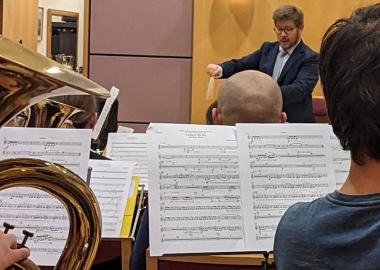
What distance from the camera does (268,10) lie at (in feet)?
16.0

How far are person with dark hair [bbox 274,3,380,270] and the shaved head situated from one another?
78 centimetres

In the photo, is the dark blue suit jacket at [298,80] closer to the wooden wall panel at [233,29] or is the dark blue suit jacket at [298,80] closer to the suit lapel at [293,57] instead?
the suit lapel at [293,57]

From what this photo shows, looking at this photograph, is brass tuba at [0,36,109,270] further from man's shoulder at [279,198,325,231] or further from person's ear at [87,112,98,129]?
person's ear at [87,112,98,129]

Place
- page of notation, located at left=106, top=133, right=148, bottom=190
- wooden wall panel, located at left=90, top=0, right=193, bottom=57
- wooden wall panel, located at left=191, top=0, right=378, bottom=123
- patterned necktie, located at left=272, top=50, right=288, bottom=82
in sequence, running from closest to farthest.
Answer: page of notation, located at left=106, top=133, right=148, bottom=190, patterned necktie, located at left=272, top=50, right=288, bottom=82, wooden wall panel, located at left=191, top=0, right=378, bottom=123, wooden wall panel, located at left=90, top=0, right=193, bottom=57

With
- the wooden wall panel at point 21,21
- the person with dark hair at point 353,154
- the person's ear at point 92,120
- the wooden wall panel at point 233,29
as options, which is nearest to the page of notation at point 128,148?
the person's ear at point 92,120

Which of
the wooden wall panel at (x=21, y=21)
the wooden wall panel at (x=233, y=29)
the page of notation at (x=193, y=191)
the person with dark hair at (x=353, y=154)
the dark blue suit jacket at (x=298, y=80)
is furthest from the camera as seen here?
the wooden wall panel at (x=21, y=21)

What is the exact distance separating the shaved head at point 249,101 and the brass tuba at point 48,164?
31.9 inches

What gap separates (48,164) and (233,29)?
4095mm

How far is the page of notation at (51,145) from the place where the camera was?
5.42 ft

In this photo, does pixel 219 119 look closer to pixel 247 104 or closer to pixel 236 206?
pixel 247 104

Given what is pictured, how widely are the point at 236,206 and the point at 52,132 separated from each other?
499 mm

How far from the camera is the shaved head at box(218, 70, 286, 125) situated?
1743 millimetres

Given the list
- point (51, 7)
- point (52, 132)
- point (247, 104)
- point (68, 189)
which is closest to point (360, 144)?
point (68, 189)

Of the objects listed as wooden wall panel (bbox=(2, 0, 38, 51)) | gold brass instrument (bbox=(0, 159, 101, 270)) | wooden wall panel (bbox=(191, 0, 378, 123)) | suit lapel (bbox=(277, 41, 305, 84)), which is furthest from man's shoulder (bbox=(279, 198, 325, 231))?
wooden wall panel (bbox=(2, 0, 38, 51))
